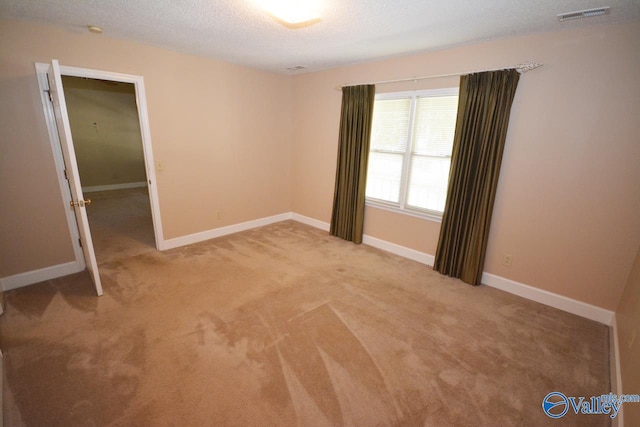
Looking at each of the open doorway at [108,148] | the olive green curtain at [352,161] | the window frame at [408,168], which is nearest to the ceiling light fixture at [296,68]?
the olive green curtain at [352,161]

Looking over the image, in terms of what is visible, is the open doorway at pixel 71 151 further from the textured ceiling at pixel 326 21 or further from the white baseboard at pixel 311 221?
the white baseboard at pixel 311 221

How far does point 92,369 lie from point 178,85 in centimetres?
312

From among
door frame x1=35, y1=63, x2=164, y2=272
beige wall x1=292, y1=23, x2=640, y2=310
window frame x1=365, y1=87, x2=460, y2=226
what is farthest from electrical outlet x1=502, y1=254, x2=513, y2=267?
door frame x1=35, y1=63, x2=164, y2=272

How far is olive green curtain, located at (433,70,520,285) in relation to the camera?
2707mm

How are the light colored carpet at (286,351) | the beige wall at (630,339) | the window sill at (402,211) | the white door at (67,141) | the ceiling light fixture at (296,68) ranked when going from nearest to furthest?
the beige wall at (630,339) → the light colored carpet at (286,351) → the white door at (67,141) → the window sill at (402,211) → the ceiling light fixture at (296,68)

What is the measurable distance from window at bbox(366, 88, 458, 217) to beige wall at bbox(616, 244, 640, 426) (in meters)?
1.66

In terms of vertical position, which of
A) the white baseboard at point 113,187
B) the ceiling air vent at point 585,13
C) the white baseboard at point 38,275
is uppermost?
the ceiling air vent at point 585,13

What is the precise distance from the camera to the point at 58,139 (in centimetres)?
279

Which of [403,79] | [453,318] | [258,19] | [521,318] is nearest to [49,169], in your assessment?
[258,19]

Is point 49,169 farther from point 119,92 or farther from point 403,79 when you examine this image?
point 119,92

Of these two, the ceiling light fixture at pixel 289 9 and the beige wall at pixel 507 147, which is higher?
the ceiling light fixture at pixel 289 9

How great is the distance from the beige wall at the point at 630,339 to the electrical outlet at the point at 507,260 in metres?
0.82

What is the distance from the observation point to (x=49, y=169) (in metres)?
2.78

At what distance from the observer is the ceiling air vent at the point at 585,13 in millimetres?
1938
